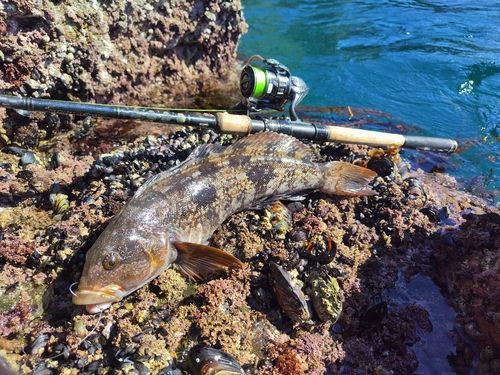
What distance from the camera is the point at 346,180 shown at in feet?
15.9

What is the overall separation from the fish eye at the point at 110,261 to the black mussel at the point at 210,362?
40.1 inches

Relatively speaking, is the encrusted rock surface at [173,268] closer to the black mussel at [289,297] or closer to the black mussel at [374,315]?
the black mussel at [374,315]

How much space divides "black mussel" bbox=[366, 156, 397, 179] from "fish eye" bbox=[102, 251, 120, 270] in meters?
3.75

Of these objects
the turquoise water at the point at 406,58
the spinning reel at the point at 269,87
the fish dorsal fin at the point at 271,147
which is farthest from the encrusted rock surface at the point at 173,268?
the turquoise water at the point at 406,58

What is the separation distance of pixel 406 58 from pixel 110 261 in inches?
404

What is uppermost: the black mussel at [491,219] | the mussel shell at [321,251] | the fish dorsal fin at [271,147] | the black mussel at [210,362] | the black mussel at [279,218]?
the fish dorsal fin at [271,147]

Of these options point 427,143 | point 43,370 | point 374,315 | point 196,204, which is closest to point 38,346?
point 43,370

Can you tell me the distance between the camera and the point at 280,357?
3.35 meters

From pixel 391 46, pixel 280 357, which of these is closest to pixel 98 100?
pixel 280 357

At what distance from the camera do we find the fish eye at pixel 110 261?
3.34 m

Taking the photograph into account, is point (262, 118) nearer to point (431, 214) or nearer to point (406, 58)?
point (431, 214)

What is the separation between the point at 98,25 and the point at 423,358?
6.49 m

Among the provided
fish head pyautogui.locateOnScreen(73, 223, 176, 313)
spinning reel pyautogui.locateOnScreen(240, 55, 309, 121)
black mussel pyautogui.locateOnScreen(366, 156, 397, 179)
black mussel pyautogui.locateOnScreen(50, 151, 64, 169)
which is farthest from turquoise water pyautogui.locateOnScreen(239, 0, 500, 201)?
fish head pyautogui.locateOnScreen(73, 223, 176, 313)

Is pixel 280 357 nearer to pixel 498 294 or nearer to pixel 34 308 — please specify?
pixel 498 294
